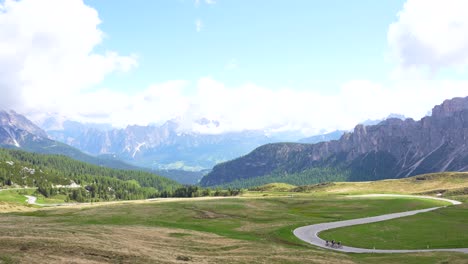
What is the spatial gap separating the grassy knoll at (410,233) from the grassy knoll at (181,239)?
11162mm

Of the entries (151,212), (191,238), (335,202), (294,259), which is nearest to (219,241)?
(191,238)

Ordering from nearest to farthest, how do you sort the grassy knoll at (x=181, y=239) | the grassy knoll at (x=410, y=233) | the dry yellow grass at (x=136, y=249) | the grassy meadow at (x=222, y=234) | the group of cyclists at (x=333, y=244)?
the dry yellow grass at (x=136, y=249), the grassy knoll at (x=181, y=239), the grassy meadow at (x=222, y=234), the group of cyclists at (x=333, y=244), the grassy knoll at (x=410, y=233)

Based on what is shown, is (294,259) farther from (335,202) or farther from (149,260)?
(335,202)

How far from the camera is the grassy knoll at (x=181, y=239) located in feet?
123

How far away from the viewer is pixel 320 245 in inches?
2616

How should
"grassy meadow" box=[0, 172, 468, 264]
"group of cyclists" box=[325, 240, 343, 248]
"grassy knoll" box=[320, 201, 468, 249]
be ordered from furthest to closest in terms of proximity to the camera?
"grassy knoll" box=[320, 201, 468, 249], "group of cyclists" box=[325, 240, 343, 248], "grassy meadow" box=[0, 172, 468, 264]

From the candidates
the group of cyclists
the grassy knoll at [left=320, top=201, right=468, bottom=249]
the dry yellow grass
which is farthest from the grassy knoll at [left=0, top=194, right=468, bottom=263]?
the grassy knoll at [left=320, top=201, right=468, bottom=249]

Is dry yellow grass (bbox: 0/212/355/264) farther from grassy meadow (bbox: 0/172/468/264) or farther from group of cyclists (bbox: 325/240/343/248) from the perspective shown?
group of cyclists (bbox: 325/240/343/248)

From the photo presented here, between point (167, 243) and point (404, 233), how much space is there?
4957cm

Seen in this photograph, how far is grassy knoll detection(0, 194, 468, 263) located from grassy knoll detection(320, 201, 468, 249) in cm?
1116

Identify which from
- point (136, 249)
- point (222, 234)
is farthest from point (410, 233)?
point (136, 249)

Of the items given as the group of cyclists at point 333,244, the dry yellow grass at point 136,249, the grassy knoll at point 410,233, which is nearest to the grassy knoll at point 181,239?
the dry yellow grass at point 136,249

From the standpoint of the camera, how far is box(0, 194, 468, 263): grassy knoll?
37.3 metres

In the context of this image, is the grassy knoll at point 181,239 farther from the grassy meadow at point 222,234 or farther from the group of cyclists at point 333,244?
the group of cyclists at point 333,244
